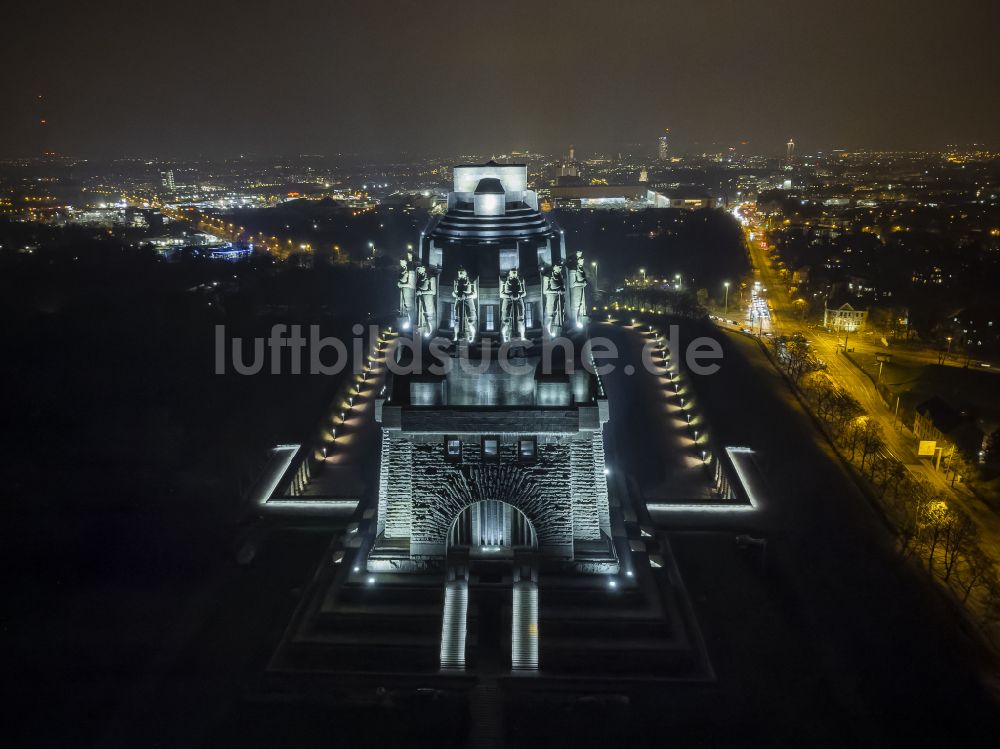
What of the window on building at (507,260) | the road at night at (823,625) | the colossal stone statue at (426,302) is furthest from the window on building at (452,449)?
the road at night at (823,625)

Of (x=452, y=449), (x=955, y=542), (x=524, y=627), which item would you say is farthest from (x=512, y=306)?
(x=955, y=542)

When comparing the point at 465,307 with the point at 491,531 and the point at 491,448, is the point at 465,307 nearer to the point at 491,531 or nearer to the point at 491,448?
the point at 491,448

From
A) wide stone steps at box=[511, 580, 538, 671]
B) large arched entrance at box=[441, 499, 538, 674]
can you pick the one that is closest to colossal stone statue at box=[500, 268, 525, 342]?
large arched entrance at box=[441, 499, 538, 674]

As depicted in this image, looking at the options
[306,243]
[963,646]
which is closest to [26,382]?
[963,646]

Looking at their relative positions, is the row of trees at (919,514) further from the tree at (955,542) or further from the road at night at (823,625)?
the road at night at (823,625)

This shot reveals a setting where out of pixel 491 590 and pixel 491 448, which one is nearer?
pixel 491 448
